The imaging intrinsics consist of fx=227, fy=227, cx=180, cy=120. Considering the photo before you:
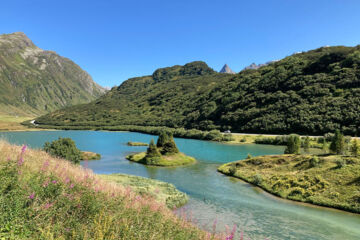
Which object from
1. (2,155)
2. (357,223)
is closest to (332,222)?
(357,223)

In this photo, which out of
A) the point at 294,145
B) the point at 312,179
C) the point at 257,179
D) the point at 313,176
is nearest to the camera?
the point at 312,179

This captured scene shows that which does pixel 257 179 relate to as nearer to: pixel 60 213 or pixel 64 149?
pixel 60 213

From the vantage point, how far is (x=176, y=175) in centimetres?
4472

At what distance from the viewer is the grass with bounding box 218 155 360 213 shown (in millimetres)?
27172

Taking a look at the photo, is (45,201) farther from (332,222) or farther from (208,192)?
(208,192)

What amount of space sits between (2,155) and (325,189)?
33.5 metres

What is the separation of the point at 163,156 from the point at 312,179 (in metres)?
34.2

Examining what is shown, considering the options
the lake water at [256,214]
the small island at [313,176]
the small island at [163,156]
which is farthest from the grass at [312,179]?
the small island at [163,156]

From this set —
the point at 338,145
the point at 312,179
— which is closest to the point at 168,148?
the point at 312,179

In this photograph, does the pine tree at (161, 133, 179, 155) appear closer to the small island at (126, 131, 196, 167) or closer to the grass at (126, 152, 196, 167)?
the small island at (126, 131, 196, 167)

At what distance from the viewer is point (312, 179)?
31.4 meters

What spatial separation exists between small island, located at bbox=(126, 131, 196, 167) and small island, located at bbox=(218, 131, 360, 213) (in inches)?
→ 596

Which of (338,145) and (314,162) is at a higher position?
(338,145)

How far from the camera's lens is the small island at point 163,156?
55125 mm
